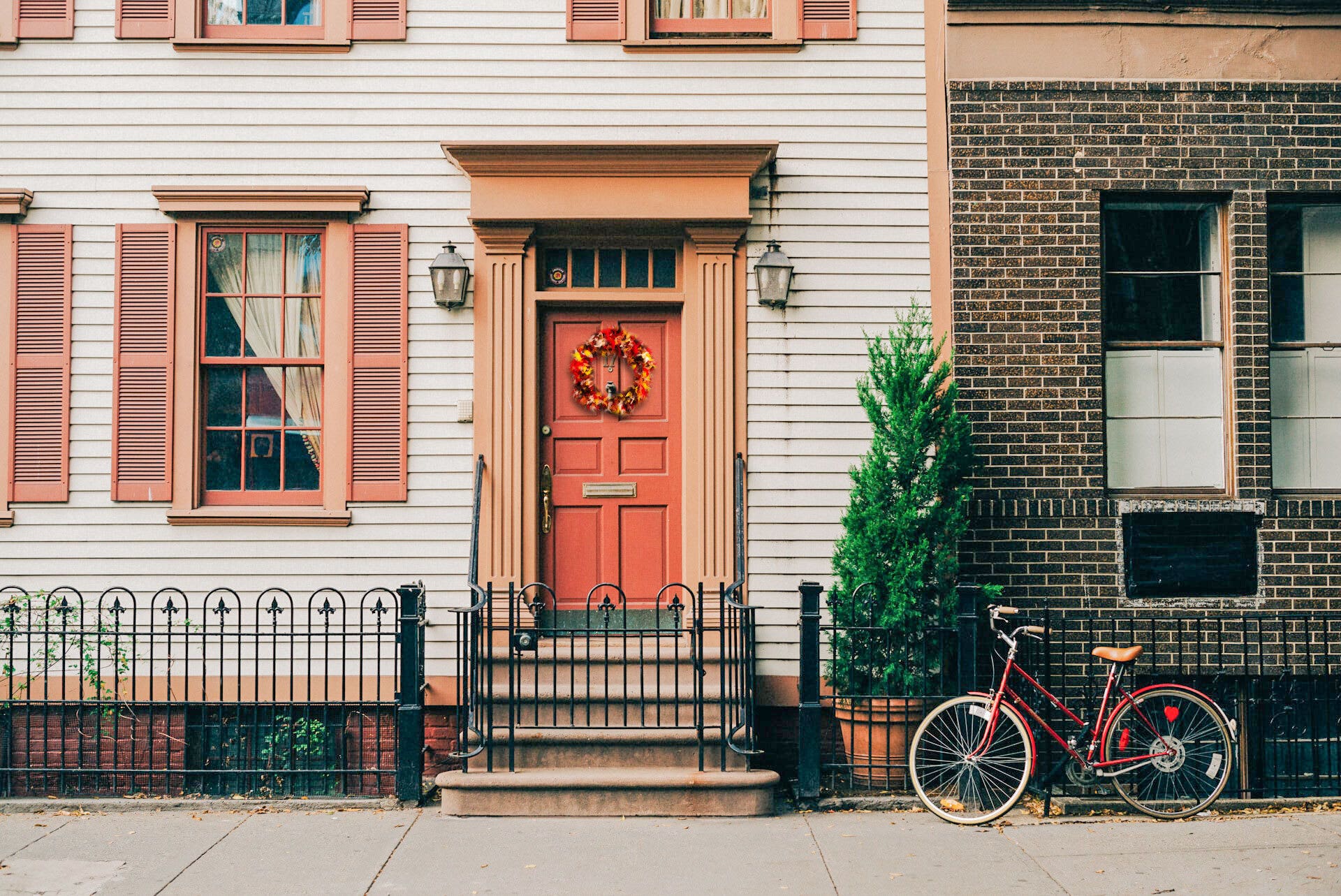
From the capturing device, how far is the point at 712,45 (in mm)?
7359

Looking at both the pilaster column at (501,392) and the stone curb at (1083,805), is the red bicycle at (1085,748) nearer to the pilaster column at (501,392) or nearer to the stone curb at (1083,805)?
the stone curb at (1083,805)

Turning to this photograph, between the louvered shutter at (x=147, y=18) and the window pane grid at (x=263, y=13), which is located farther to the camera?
the window pane grid at (x=263, y=13)

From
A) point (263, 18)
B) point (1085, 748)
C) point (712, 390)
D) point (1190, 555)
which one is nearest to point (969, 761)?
point (1085, 748)

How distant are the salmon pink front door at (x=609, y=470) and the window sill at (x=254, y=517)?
53.9 inches

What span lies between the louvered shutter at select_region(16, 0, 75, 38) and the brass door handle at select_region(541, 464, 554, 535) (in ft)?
14.0

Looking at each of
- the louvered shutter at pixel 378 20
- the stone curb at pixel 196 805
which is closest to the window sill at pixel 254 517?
the stone curb at pixel 196 805

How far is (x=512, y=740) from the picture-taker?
6.27m

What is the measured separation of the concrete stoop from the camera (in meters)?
6.09

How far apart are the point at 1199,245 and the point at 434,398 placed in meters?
5.21

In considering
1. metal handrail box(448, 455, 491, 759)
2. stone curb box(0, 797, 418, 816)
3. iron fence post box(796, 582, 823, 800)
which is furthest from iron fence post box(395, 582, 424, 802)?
iron fence post box(796, 582, 823, 800)

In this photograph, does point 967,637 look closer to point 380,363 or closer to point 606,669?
point 606,669

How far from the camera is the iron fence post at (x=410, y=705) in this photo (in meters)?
6.36

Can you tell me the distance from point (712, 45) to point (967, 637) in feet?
13.6

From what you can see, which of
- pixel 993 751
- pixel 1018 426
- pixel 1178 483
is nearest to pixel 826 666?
pixel 993 751
